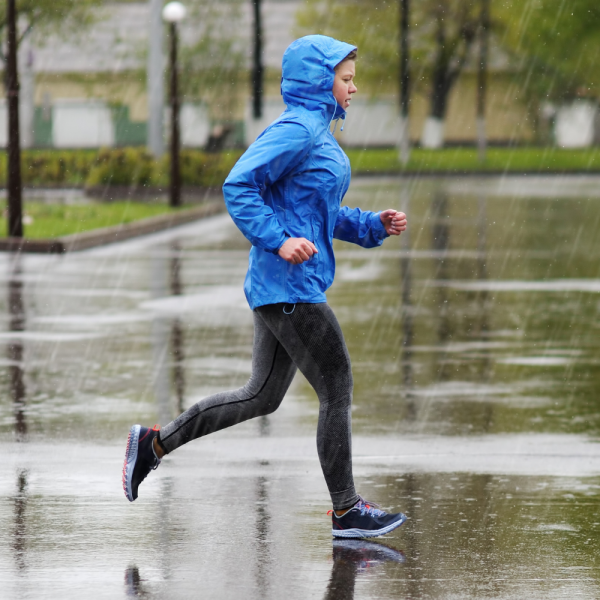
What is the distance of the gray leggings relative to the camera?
17.4 feet

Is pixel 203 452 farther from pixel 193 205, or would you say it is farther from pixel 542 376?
pixel 193 205

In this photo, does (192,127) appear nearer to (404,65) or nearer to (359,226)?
(404,65)

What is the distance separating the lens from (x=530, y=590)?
4.66 m

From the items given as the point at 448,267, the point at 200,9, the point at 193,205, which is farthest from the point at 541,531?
the point at 200,9

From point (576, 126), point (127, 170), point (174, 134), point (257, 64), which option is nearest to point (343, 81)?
point (174, 134)

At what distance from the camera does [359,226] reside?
5758 millimetres

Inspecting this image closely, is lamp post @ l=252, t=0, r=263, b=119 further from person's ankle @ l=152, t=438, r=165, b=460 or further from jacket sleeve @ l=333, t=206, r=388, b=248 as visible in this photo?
person's ankle @ l=152, t=438, r=165, b=460

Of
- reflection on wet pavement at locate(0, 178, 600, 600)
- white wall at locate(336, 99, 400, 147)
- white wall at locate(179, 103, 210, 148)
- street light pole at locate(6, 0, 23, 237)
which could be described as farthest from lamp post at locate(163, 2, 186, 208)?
white wall at locate(336, 99, 400, 147)

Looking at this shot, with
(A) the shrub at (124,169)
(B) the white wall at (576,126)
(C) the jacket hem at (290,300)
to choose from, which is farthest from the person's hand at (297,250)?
(B) the white wall at (576,126)

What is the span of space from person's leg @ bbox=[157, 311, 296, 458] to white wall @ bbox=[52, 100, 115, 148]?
55.9 m

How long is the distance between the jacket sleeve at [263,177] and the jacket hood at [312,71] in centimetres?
17

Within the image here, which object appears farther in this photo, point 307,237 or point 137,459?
point 137,459

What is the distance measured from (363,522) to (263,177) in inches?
53.3

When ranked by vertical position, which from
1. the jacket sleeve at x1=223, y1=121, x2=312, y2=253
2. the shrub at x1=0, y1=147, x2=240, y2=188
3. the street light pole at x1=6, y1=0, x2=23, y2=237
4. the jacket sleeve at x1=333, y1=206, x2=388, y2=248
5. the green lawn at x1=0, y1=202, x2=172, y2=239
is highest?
the jacket sleeve at x1=223, y1=121, x2=312, y2=253
